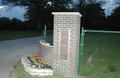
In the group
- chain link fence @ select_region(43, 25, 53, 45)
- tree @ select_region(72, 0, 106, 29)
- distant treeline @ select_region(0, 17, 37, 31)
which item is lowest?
distant treeline @ select_region(0, 17, 37, 31)

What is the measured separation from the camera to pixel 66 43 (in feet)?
14.7

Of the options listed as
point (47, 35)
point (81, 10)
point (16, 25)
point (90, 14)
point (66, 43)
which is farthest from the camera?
point (16, 25)

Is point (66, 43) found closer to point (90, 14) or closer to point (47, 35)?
point (47, 35)

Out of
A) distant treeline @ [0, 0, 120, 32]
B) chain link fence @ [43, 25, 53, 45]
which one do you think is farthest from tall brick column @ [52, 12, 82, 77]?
distant treeline @ [0, 0, 120, 32]

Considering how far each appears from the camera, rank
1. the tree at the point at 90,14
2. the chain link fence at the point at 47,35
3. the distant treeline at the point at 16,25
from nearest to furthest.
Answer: the chain link fence at the point at 47,35
the tree at the point at 90,14
the distant treeline at the point at 16,25

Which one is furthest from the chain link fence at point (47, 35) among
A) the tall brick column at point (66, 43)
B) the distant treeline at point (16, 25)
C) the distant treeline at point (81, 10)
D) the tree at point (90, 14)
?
the distant treeline at point (16, 25)

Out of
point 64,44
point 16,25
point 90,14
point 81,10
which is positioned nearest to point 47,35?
point 64,44

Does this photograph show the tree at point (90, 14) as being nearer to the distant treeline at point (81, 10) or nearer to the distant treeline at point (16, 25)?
the distant treeline at point (81, 10)

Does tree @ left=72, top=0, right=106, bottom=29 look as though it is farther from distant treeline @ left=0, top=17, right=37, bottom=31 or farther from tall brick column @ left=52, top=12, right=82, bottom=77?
tall brick column @ left=52, top=12, right=82, bottom=77

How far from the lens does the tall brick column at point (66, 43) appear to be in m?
4.41

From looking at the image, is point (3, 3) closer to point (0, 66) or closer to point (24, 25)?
point (0, 66)

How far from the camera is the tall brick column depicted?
4414 mm

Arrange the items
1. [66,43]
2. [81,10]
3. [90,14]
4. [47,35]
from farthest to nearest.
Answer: [90,14] → [81,10] → [47,35] → [66,43]

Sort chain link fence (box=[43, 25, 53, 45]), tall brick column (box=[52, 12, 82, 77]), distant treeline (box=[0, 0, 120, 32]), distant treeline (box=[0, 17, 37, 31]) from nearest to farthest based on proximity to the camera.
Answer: tall brick column (box=[52, 12, 82, 77])
chain link fence (box=[43, 25, 53, 45])
distant treeline (box=[0, 0, 120, 32])
distant treeline (box=[0, 17, 37, 31])
